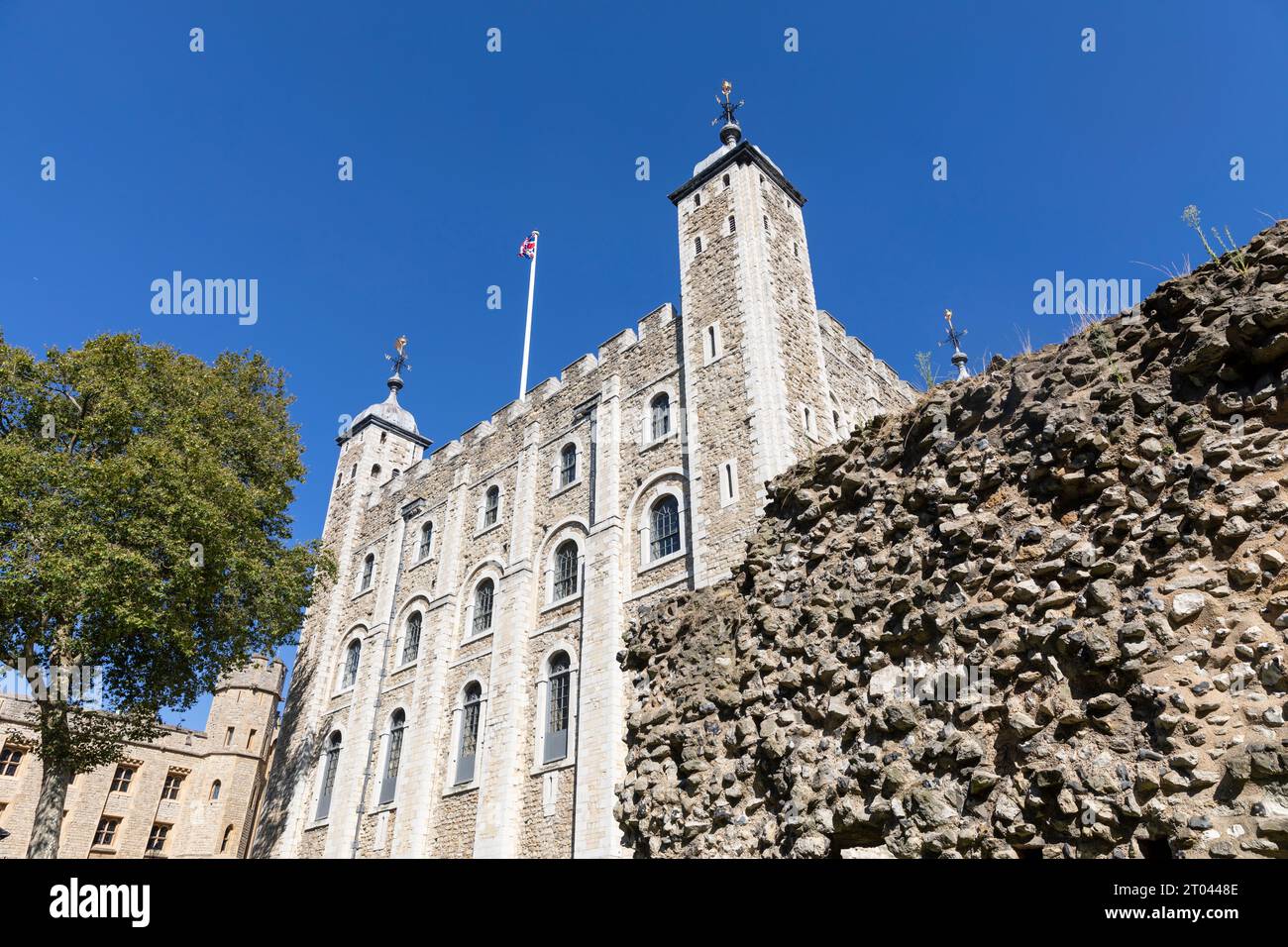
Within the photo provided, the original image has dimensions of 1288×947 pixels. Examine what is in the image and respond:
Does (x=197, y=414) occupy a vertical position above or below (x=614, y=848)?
above

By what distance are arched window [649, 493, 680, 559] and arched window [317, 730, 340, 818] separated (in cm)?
1378

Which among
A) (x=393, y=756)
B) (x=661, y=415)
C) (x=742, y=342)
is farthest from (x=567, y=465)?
(x=393, y=756)

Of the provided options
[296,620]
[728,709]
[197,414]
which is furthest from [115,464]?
[728,709]

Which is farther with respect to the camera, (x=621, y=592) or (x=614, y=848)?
(x=621, y=592)

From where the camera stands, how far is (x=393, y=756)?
2388 cm

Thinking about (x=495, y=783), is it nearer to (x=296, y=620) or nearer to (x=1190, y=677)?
(x=296, y=620)

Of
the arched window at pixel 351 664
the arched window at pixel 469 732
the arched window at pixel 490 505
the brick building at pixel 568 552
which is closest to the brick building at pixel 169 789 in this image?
the arched window at pixel 351 664

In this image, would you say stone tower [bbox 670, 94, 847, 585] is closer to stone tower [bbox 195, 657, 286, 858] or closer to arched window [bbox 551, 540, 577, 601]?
arched window [bbox 551, 540, 577, 601]

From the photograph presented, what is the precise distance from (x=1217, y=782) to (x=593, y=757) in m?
14.8

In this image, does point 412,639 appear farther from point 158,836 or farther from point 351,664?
point 158,836

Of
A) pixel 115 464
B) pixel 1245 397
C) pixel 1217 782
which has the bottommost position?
pixel 1217 782

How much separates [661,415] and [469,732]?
33.3ft

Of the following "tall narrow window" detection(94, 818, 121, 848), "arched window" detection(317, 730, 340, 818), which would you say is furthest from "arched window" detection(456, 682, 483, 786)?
"tall narrow window" detection(94, 818, 121, 848)

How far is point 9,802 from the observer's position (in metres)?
27.5
